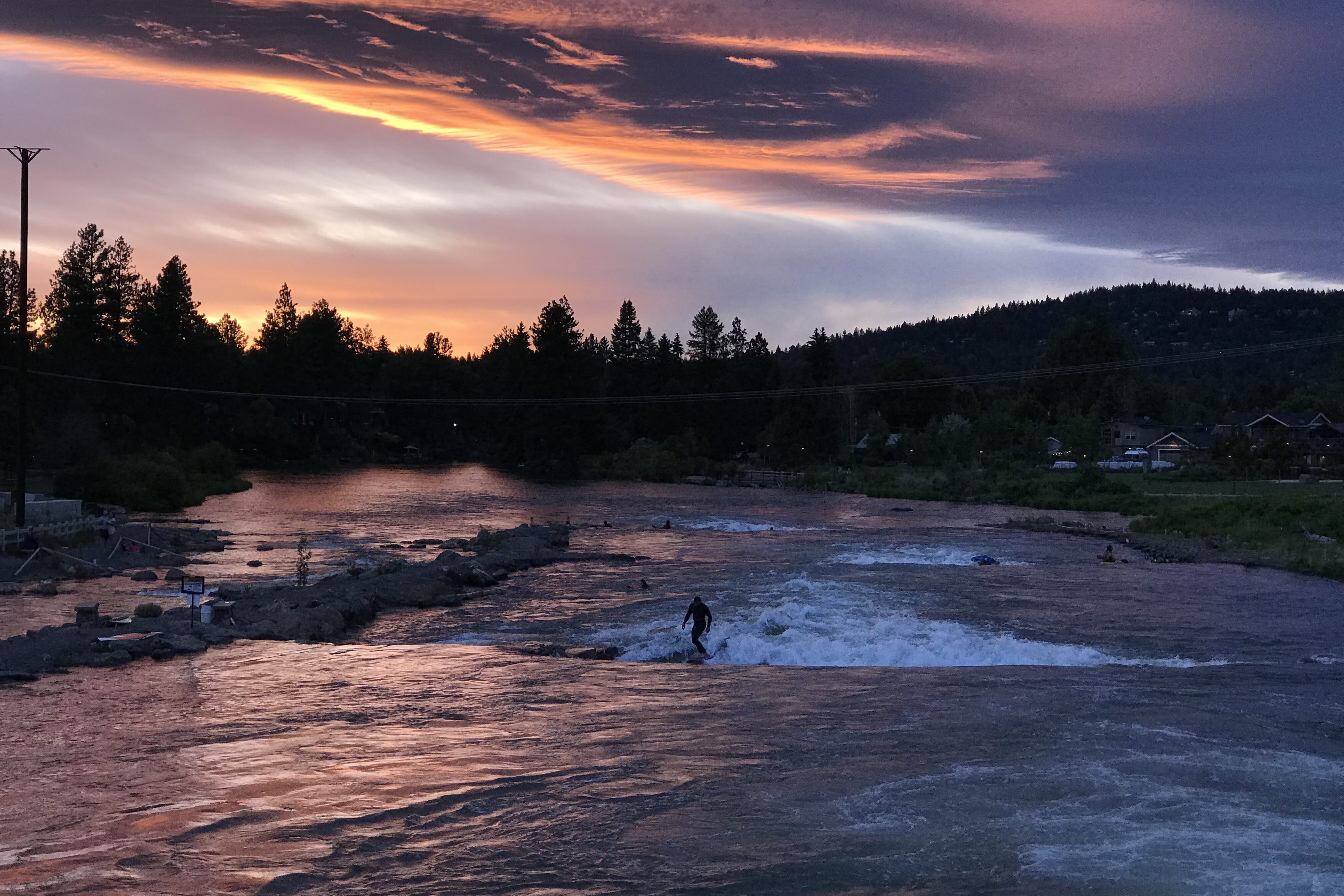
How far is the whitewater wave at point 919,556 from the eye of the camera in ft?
140

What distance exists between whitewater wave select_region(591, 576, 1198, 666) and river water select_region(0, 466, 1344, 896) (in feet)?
0.34

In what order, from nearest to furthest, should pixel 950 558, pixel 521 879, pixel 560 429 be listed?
1. pixel 521 879
2. pixel 950 558
3. pixel 560 429

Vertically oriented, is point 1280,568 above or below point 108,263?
below

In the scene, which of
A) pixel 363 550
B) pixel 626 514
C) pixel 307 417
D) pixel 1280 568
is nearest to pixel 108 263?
pixel 307 417

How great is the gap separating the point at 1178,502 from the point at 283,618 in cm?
5290

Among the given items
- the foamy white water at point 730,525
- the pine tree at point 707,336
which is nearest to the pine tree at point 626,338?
the pine tree at point 707,336

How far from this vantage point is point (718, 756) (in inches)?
646

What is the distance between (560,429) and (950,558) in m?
82.8

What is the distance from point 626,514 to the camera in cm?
6856

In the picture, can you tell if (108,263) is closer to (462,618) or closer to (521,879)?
(462,618)

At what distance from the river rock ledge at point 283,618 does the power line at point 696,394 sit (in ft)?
232

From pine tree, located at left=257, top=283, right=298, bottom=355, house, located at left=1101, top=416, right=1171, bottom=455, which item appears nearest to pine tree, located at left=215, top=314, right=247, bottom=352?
pine tree, located at left=257, top=283, right=298, bottom=355

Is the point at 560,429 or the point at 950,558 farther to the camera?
the point at 560,429

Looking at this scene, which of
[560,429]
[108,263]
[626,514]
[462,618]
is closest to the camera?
[462,618]
